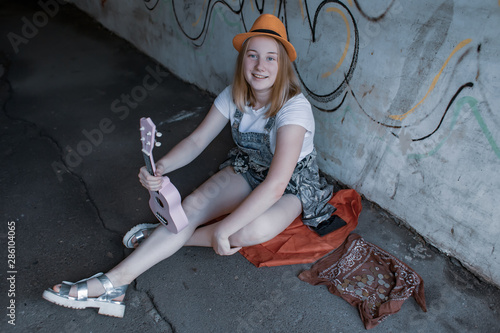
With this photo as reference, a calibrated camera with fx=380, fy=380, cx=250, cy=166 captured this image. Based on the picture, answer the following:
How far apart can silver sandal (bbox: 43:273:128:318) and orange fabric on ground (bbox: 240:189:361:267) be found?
0.75 m

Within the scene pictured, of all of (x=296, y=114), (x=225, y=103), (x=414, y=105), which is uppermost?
(x=414, y=105)

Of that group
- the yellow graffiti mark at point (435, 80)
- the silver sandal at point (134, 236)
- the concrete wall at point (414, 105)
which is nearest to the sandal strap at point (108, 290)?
the silver sandal at point (134, 236)

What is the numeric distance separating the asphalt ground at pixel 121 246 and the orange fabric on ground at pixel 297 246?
6cm

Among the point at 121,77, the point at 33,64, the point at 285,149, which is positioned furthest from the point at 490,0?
the point at 33,64

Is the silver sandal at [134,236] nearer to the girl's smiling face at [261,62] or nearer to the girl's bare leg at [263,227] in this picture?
the girl's bare leg at [263,227]

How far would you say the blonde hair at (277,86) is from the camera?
78.9 inches

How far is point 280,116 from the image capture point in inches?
79.7

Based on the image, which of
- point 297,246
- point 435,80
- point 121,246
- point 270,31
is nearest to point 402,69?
point 435,80

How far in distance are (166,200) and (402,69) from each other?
1.48 m

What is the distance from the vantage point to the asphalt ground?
1954mm

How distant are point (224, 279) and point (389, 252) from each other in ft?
3.35

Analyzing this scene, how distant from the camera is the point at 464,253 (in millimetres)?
2199

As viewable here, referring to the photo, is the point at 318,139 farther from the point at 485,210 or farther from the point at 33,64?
the point at 33,64

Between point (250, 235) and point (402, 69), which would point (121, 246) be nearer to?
point (250, 235)
